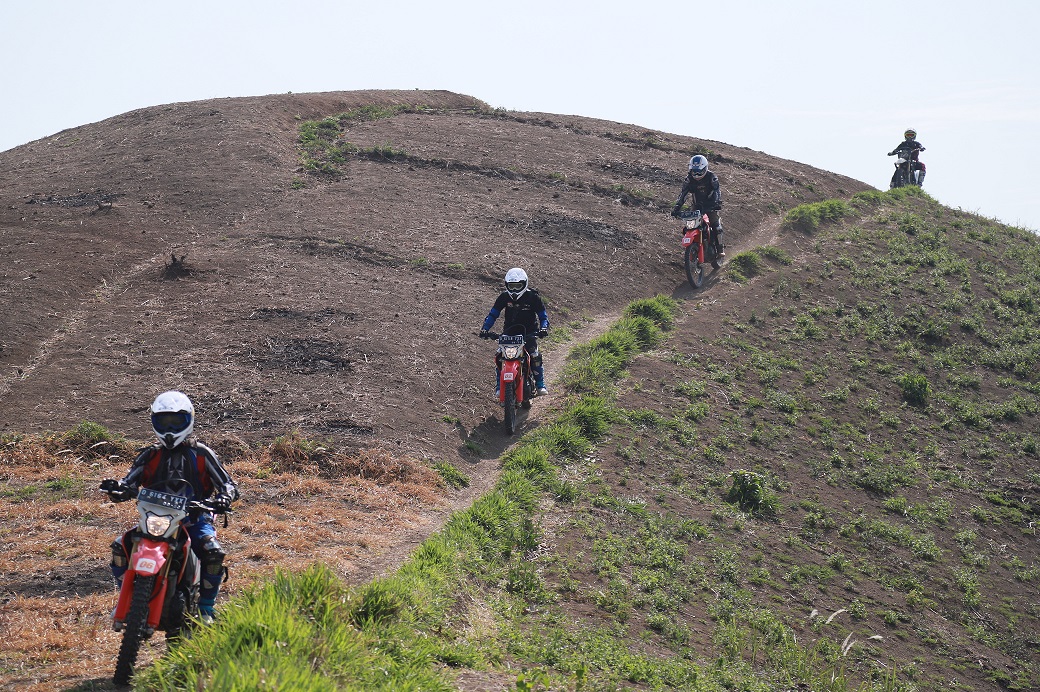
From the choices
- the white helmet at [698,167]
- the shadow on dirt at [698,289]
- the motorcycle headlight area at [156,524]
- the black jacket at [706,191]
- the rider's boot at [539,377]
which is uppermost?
the white helmet at [698,167]

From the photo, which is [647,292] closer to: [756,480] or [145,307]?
[756,480]

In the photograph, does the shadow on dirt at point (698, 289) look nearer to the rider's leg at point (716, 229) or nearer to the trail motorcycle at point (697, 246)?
the trail motorcycle at point (697, 246)

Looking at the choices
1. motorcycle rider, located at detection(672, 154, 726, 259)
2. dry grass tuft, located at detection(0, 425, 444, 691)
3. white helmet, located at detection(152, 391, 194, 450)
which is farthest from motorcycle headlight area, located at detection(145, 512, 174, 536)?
motorcycle rider, located at detection(672, 154, 726, 259)

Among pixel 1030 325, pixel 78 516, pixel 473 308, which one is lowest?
pixel 78 516

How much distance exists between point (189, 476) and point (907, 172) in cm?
3010

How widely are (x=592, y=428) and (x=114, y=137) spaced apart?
62.7 feet

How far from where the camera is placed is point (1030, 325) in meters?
21.2

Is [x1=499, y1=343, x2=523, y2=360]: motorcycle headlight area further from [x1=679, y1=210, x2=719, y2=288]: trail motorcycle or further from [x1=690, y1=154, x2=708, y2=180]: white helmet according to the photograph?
[x1=690, y1=154, x2=708, y2=180]: white helmet

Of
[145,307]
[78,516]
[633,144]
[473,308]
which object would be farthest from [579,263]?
[78,516]

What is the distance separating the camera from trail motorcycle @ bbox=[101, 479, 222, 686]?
5824mm

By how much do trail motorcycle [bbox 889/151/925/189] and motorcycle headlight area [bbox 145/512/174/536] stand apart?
1187 inches

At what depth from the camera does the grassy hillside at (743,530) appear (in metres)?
6.87

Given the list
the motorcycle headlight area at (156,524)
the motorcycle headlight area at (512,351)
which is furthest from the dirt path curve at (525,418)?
the motorcycle headlight area at (156,524)

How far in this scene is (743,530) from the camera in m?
12.0
